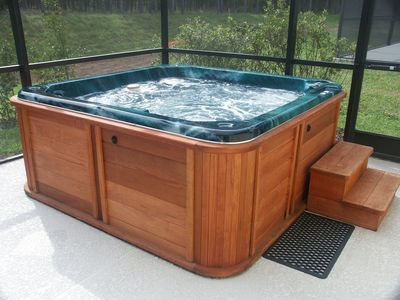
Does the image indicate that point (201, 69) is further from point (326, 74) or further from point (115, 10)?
point (115, 10)

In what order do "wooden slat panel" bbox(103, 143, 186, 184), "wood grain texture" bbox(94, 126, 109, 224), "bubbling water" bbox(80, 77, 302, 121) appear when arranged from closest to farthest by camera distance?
"wooden slat panel" bbox(103, 143, 186, 184), "wood grain texture" bbox(94, 126, 109, 224), "bubbling water" bbox(80, 77, 302, 121)

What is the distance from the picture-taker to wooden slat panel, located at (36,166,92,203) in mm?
2432

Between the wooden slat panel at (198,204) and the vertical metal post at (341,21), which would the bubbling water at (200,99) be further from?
the wooden slat panel at (198,204)

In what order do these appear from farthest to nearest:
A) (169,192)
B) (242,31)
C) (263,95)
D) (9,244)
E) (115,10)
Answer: (115,10), (242,31), (263,95), (9,244), (169,192)

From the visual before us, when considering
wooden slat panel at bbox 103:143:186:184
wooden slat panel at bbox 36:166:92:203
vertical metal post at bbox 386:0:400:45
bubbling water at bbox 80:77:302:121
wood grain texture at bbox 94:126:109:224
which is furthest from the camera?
vertical metal post at bbox 386:0:400:45

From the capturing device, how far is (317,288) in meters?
1.88

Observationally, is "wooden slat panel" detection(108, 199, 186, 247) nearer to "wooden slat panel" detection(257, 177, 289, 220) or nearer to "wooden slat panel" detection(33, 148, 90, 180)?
"wooden slat panel" detection(33, 148, 90, 180)

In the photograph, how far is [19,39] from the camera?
312 centimetres

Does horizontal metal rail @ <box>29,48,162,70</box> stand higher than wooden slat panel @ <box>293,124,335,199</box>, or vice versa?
horizontal metal rail @ <box>29,48,162,70</box>

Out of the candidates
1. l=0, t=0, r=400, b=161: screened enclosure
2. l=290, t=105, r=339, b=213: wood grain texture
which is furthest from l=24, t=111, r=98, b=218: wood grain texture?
l=290, t=105, r=339, b=213: wood grain texture

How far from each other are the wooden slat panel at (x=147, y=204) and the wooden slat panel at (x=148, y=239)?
13 cm

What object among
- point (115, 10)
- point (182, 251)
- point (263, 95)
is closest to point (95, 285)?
point (182, 251)

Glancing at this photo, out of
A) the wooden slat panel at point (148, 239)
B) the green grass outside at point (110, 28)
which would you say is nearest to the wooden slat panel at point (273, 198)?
the wooden slat panel at point (148, 239)

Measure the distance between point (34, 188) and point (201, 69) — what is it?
196 cm
